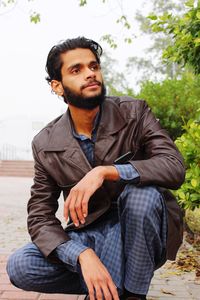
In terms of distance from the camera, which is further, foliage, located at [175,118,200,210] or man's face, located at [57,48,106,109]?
foliage, located at [175,118,200,210]

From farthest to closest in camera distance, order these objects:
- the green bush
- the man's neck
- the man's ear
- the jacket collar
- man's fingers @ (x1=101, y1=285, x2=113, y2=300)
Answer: the green bush → the man's ear → the man's neck → the jacket collar → man's fingers @ (x1=101, y1=285, x2=113, y2=300)

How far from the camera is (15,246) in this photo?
554 cm

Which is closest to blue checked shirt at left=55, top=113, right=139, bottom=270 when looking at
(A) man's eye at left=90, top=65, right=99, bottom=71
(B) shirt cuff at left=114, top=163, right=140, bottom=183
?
(B) shirt cuff at left=114, top=163, right=140, bottom=183

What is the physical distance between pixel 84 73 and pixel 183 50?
2.37 meters

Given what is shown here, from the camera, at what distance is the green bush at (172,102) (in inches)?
303

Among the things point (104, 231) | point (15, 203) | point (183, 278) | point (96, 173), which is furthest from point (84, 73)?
point (15, 203)

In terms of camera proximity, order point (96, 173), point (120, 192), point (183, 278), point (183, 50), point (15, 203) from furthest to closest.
Result: point (15, 203) → point (183, 50) → point (183, 278) → point (120, 192) → point (96, 173)

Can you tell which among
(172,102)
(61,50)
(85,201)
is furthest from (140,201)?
(172,102)

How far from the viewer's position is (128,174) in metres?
2.44

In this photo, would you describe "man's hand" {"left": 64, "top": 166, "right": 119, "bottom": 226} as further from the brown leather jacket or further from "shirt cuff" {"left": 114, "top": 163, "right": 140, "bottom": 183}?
the brown leather jacket

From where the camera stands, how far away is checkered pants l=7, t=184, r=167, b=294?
2447 millimetres

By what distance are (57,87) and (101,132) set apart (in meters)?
0.44

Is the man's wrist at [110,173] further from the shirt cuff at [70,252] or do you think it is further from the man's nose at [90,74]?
the man's nose at [90,74]

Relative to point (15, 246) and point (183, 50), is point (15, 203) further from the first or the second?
point (183, 50)
